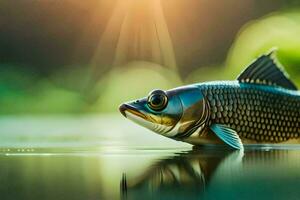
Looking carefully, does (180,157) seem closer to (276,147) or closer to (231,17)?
(276,147)

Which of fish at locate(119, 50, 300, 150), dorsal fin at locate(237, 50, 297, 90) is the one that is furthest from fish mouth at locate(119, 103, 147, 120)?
dorsal fin at locate(237, 50, 297, 90)

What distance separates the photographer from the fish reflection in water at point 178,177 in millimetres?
2027

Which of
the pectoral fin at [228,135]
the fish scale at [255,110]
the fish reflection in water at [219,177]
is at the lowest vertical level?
the fish reflection in water at [219,177]

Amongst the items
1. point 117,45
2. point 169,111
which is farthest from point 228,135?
point 117,45

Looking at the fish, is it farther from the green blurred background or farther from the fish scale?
the green blurred background

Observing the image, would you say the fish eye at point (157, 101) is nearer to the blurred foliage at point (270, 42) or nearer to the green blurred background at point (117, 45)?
the green blurred background at point (117, 45)

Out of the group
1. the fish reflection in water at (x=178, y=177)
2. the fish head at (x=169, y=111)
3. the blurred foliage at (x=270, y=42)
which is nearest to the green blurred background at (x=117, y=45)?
the blurred foliage at (x=270, y=42)

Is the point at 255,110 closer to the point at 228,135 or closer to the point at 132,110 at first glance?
the point at 228,135

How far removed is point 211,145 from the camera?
9.06 ft

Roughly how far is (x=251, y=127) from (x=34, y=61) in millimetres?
1091

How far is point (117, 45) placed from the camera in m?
2.97

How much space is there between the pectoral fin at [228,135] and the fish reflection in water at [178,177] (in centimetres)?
4

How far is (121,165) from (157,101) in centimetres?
33

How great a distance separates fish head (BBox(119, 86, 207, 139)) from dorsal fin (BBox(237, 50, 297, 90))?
0.27 metres
